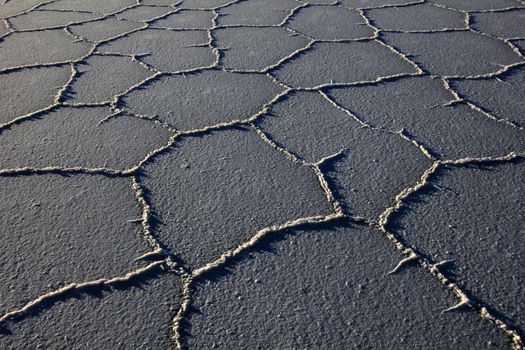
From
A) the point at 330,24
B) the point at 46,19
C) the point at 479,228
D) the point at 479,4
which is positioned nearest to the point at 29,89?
the point at 46,19

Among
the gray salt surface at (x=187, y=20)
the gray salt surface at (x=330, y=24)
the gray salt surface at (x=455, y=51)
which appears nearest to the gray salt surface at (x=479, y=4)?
the gray salt surface at (x=455, y=51)

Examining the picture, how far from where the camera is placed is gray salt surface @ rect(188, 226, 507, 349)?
114cm

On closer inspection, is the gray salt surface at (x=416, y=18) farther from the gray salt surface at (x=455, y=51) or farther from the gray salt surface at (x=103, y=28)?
the gray salt surface at (x=103, y=28)

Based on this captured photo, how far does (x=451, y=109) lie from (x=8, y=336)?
5.02ft

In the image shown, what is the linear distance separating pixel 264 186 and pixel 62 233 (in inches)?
21.7

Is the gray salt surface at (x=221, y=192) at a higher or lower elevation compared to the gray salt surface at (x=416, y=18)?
higher

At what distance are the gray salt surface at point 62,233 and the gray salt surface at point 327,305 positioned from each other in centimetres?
27

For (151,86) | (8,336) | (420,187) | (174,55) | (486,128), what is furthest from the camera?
(174,55)

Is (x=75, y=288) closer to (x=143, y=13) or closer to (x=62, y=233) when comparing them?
(x=62, y=233)

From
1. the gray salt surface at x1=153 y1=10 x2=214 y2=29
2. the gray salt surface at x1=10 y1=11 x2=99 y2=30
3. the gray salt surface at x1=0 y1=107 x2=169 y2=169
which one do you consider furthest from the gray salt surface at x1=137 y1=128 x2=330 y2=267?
the gray salt surface at x1=10 y1=11 x2=99 y2=30

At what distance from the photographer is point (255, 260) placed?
1.33 meters

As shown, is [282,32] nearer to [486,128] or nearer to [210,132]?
[210,132]

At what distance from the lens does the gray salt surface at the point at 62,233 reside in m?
1.29

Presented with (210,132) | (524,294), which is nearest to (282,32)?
(210,132)
